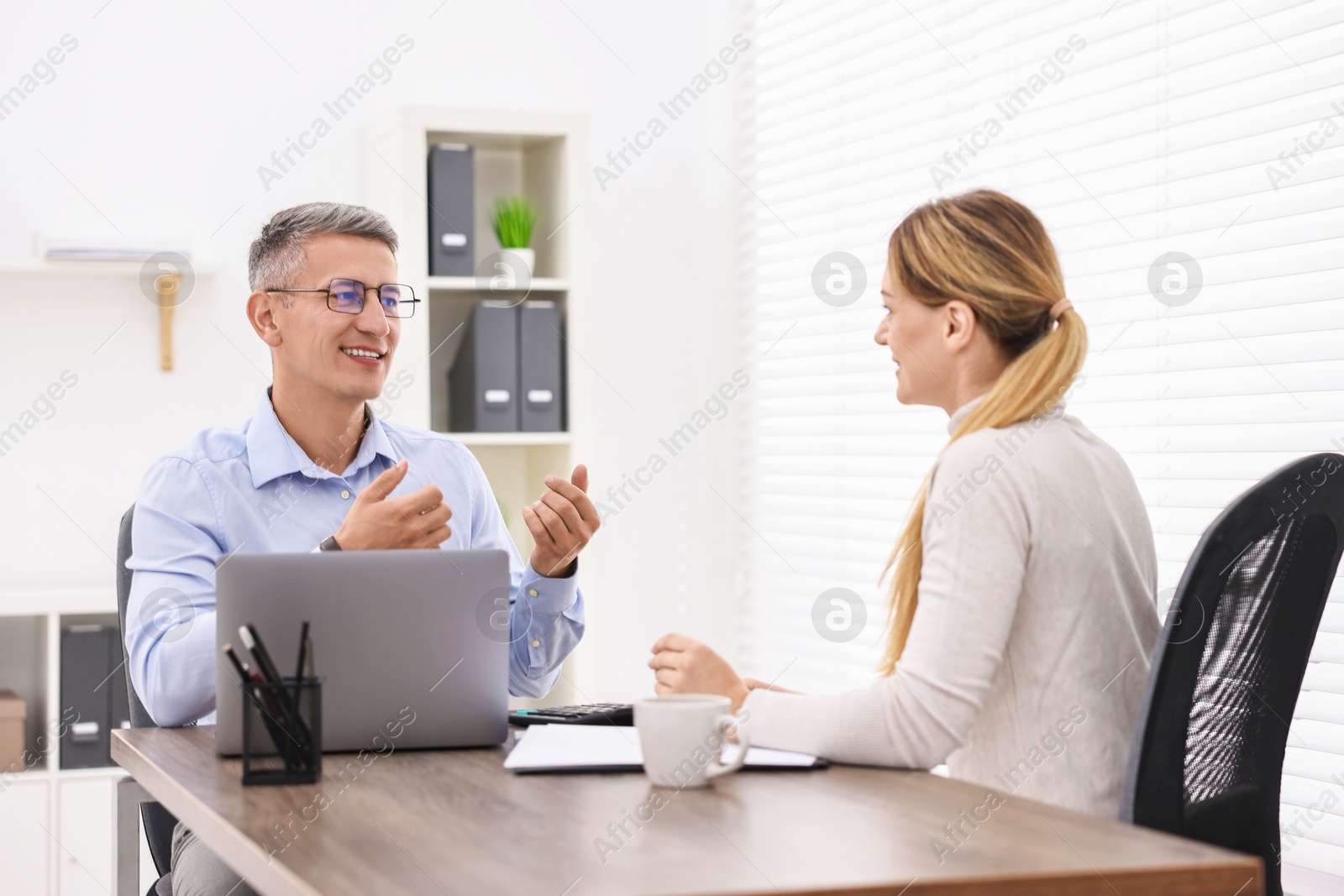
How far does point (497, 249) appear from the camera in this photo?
3637 mm

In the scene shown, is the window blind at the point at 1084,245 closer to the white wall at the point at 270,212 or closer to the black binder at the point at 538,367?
the white wall at the point at 270,212

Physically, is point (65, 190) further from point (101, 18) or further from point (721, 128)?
point (721, 128)

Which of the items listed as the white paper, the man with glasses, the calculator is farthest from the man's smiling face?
the white paper

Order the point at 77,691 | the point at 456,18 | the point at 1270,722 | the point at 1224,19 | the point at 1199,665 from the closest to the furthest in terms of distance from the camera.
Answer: the point at 1199,665
the point at 1270,722
the point at 1224,19
the point at 77,691
the point at 456,18

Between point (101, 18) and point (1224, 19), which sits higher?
point (101, 18)

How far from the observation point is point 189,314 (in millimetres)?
3383

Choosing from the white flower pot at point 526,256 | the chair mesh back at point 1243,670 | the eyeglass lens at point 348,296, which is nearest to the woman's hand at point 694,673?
the chair mesh back at point 1243,670

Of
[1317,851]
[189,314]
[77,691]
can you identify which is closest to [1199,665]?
[1317,851]

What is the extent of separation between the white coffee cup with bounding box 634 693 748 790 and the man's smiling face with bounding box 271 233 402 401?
1.10 metres

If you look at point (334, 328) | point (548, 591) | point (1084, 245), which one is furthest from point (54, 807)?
point (1084, 245)

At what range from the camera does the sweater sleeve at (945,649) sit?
124 cm

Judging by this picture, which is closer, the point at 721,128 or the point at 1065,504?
the point at 1065,504

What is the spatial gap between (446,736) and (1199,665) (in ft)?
2.48

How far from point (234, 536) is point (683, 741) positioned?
101 centimetres
